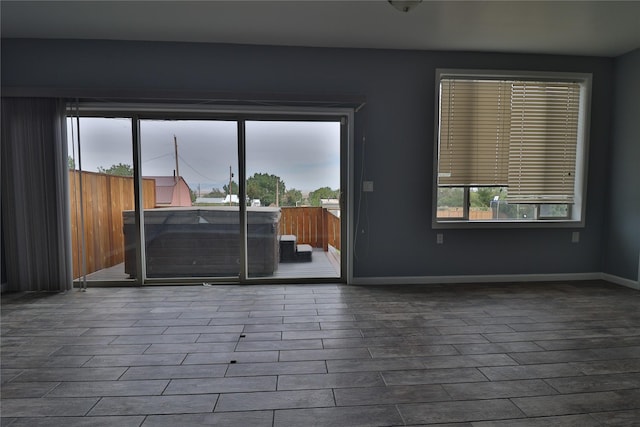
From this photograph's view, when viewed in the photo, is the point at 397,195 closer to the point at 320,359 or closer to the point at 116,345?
the point at 320,359

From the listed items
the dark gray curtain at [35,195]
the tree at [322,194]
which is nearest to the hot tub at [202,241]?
the tree at [322,194]

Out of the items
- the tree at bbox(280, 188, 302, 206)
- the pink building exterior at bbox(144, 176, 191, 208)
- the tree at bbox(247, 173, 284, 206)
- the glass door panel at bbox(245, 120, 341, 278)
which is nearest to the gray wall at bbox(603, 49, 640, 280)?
the glass door panel at bbox(245, 120, 341, 278)

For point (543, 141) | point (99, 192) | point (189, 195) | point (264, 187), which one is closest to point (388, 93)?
point (264, 187)

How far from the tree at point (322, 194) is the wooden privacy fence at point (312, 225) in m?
0.10

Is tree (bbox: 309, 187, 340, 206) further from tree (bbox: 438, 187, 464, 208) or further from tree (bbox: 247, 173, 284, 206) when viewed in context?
tree (bbox: 438, 187, 464, 208)

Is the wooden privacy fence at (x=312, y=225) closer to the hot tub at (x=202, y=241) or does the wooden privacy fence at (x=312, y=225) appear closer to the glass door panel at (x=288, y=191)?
the glass door panel at (x=288, y=191)

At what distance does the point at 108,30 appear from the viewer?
3436mm

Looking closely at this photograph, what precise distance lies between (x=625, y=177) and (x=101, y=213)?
5.95 metres

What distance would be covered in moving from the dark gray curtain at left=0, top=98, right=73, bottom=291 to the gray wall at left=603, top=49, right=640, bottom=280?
6.14 m

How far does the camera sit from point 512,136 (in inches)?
162

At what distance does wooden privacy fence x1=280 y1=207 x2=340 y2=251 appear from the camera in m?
4.14

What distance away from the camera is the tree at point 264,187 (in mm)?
4043

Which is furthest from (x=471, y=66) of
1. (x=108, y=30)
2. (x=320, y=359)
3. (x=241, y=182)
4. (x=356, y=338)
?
(x=108, y=30)

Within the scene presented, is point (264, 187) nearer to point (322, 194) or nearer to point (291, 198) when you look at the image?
point (291, 198)
